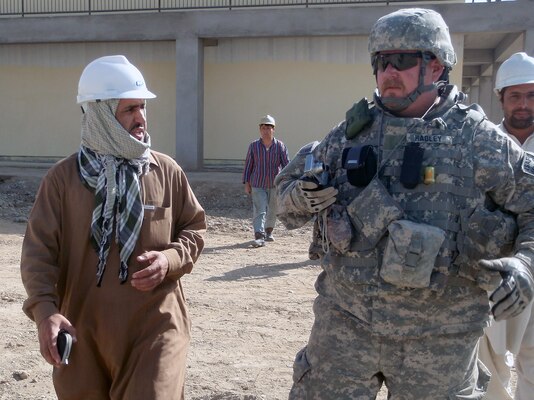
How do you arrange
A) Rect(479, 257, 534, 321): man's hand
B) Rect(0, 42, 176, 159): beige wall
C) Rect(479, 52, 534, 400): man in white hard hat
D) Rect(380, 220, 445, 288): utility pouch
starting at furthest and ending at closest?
Rect(0, 42, 176, 159): beige wall
Rect(479, 52, 534, 400): man in white hard hat
Rect(380, 220, 445, 288): utility pouch
Rect(479, 257, 534, 321): man's hand

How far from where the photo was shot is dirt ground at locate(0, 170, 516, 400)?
5504mm

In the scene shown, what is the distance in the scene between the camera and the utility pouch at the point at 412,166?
3021mm

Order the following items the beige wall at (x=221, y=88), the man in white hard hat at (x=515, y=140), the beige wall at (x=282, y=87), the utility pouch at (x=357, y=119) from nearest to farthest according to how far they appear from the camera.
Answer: the utility pouch at (x=357, y=119), the man in white hard hat at (x=515, y=140), the beige wall at (x=282, y=87), the beige wall at (x=221, y=88)

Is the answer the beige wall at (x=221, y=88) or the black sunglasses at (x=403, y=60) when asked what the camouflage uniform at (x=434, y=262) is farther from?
the beige wall at (x=221, y=88)

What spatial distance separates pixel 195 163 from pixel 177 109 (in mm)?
1514

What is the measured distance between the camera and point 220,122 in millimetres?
23234

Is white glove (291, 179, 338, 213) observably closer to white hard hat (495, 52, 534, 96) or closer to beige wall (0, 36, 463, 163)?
white hard hat (495, 52, 534, 96)

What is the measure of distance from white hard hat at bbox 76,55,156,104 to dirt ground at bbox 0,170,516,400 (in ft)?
8.03

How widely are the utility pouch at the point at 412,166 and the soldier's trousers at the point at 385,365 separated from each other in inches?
22.1

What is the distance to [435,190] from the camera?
3.04m

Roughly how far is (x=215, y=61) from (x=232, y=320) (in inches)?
639

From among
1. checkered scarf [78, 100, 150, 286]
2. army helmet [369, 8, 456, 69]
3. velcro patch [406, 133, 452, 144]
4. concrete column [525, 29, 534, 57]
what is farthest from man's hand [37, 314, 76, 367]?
concrete column [525, 29, 534, 57]

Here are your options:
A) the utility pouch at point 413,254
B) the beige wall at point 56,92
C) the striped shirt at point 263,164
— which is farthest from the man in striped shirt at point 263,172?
the beige wall at point 56,92

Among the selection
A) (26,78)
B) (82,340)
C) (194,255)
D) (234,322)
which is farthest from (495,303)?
(26,78)
